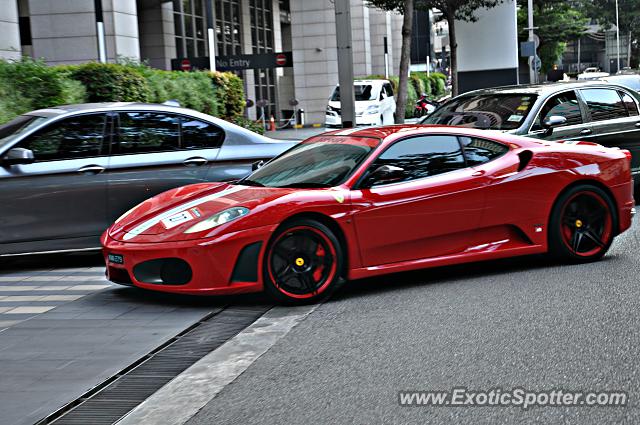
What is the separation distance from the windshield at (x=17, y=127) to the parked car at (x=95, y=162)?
0.01 metres

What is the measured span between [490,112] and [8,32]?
1006cm

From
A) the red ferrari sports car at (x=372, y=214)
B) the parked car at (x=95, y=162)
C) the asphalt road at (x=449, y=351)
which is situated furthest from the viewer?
the parked car at (x=95, y=162)

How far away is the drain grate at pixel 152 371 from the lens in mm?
4734

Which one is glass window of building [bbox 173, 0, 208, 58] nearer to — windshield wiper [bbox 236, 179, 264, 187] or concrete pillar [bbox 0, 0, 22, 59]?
concrete pillar [bbox 0, 0, 22, 59]

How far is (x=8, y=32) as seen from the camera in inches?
696

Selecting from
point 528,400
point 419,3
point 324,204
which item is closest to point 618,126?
point 324,204

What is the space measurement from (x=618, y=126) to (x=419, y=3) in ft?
89.2

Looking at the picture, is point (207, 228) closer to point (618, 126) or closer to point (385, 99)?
point (618, 126)

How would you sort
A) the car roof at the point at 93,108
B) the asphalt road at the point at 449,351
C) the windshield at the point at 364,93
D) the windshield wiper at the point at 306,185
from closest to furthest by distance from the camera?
1. the asphalt road at the point at 449,351
2. the windshield wiper at the point at 306,185
3. the car roof at the point at 93,108
4. the windshield at the point at 364,93

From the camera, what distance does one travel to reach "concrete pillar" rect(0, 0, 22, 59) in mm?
17484

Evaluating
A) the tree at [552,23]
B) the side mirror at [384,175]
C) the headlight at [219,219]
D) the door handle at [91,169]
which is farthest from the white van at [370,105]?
the tree at [552,23]

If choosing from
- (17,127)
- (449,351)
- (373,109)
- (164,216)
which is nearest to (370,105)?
(373,109)

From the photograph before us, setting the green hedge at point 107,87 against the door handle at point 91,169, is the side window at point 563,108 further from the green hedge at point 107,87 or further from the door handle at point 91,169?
the green hedge at point 107,87

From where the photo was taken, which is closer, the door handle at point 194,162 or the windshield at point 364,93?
the door handle at point 194,162
